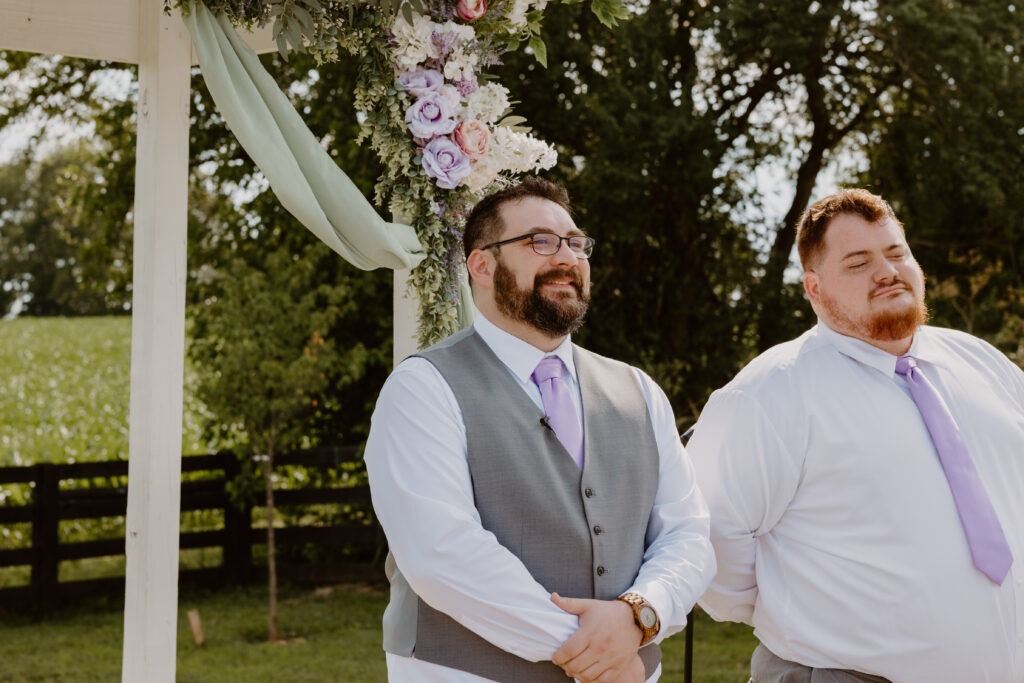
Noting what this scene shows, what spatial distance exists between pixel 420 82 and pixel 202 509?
258 inches

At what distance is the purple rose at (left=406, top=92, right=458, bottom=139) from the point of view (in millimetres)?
3316

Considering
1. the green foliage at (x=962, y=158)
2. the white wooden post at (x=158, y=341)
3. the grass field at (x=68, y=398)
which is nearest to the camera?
the white wooden post at (x=158, y=341)

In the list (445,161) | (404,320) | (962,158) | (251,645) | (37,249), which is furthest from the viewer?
(37,249)

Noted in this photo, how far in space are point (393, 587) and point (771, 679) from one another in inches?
36.1

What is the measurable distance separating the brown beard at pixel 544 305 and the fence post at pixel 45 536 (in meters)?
6.75

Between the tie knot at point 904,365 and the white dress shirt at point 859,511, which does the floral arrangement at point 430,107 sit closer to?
the white dress shirt at point 859,511

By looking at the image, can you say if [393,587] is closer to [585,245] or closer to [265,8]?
[585,245]

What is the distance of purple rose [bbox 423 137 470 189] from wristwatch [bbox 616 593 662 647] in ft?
4.77

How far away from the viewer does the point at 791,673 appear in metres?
2.66

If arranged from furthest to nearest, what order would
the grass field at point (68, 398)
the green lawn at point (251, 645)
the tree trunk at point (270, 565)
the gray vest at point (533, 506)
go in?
the grass field at point (68, 398) → the tree trunk at point (270, 565) → the green lawn at point (251, 645) → the gray vest at point (533, 506)

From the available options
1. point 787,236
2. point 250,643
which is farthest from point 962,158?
point 250,643

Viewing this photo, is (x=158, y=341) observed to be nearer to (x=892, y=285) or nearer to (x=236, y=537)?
(x=892, y=285)

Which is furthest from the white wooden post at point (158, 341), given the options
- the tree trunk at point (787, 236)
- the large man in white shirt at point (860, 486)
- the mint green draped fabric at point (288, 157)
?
the tree trunk at point (787, 236)

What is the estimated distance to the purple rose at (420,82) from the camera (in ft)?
11.0
